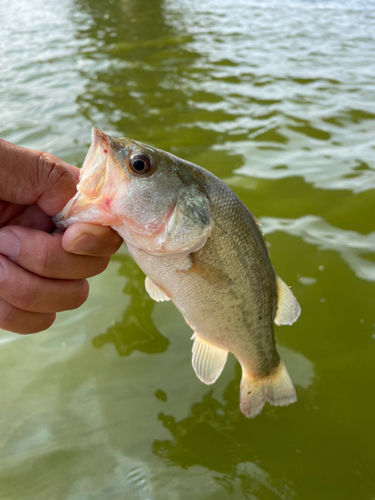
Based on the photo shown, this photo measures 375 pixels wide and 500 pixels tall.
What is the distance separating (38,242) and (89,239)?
0.72ft

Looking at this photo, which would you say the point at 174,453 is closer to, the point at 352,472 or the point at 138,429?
the point at 138,429

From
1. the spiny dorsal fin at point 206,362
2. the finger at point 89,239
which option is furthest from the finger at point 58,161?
the spiny dorsal fin at point 206,362

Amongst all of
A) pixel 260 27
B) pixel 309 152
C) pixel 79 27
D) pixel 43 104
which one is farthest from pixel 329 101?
pixel 79 27

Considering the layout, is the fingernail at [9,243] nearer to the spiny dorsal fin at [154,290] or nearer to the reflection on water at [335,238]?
the spiny dorsal fin at [154,290]

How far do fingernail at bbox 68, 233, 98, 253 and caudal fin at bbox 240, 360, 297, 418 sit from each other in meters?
1.10

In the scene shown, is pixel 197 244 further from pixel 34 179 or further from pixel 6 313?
pixel 6 313

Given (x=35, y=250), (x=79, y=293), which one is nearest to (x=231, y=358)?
(x=79, y=293)

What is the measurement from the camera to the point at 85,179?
4.82ft

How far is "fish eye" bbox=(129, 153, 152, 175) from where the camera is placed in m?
1.53

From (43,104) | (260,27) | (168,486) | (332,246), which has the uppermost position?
(260,27)

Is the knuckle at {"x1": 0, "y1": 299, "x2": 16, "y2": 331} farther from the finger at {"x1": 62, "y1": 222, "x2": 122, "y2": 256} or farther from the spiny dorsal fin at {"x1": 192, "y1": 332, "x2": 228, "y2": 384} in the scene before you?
the spiny dorsal fin at {"x1": 192, "y1": 332, "x2": 228, "y2": 384}

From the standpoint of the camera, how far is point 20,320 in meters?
1.79

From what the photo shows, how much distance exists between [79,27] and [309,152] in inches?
314

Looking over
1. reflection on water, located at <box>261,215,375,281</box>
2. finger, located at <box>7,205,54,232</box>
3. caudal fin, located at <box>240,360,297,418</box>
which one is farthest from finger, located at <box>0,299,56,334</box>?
reflection on water, located at <box>261,215,375,281</box>
